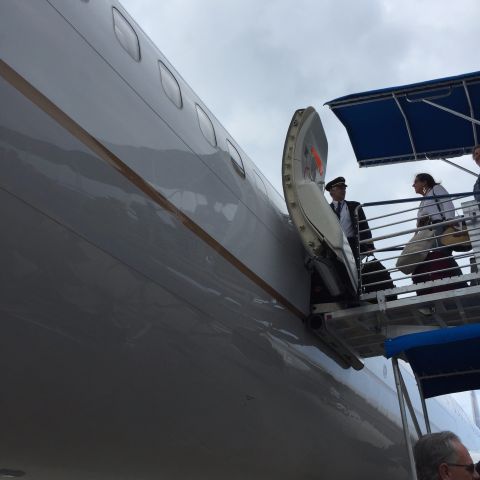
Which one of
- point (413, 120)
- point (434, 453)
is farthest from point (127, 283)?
point (413, 120)

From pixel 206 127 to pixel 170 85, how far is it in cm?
48

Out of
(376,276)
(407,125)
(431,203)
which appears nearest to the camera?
(376,276)

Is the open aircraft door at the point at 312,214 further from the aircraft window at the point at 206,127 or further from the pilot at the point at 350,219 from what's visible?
the aircraft window at the point at 206,127

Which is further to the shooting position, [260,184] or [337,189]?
[337,189]

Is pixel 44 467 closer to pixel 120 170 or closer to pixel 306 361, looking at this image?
pixel 120 170

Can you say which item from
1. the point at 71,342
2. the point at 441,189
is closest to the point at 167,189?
the point at 71,342

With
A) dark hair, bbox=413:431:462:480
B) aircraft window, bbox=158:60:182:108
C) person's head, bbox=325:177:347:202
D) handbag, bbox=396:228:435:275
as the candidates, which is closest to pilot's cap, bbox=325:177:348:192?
person's head, bbox=325:177:347:202

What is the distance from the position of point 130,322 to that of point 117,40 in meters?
1.78

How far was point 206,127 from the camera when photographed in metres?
Answer: 4.86

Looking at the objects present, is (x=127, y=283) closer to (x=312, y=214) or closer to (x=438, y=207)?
(x=312, y=214)

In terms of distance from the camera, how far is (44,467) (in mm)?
3219

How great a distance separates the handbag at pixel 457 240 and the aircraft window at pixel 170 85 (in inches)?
108

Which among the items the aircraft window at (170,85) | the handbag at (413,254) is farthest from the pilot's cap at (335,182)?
the aircraft window at (170,85)

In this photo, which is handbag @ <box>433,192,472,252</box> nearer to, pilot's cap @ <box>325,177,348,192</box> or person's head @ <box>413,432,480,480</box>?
pilot's cap @ <box>325,177,348,192</box>
